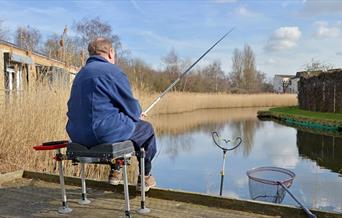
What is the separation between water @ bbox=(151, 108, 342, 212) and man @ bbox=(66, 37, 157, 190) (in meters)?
2.71

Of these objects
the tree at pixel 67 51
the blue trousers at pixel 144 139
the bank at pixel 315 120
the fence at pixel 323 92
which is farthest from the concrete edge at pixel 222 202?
the fence at pixel 323 92

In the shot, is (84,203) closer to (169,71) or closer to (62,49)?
(62,49)

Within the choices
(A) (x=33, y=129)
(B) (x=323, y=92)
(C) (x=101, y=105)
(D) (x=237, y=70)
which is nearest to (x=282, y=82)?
(D) (x=237, y=70)

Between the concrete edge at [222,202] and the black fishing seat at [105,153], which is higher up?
the black fishing seat at [105,153]

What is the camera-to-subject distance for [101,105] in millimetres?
2535

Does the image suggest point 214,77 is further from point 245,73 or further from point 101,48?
point 101,48

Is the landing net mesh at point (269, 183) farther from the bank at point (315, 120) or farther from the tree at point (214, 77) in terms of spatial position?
the tree at point (214, 77)

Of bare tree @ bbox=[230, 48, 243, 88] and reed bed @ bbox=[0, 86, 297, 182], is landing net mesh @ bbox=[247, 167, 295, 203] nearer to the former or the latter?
reed bed @ bbox=[0, 86, 297, 182]

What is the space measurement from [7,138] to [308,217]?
392 centimetres

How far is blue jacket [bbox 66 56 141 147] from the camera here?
8.31 ft

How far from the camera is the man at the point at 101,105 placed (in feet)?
8.32

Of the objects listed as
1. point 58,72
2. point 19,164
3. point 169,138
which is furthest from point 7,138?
point 169,138

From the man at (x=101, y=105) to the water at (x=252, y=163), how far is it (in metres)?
2.71

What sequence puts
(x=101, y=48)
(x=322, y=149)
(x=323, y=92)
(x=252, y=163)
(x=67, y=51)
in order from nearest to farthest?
(x=101, y=48) < (x=67, y=51) < (x=252, y=163) < (x=322, y=149) < (x=323, y=92)
